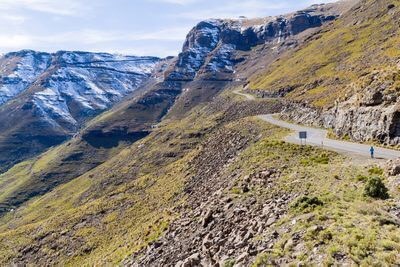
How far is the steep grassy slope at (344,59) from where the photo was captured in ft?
364

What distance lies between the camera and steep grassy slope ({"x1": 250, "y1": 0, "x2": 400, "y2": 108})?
4368 inches

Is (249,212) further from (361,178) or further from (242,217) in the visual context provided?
(361,178)

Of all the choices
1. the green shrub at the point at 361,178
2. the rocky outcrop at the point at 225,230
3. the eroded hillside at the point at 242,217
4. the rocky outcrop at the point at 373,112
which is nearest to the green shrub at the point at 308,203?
the eroded hillside at the point at 242,217

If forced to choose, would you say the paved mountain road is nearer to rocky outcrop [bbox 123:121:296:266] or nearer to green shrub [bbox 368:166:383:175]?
green shrub [bbox 368:166:383:175]

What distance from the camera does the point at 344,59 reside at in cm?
14650

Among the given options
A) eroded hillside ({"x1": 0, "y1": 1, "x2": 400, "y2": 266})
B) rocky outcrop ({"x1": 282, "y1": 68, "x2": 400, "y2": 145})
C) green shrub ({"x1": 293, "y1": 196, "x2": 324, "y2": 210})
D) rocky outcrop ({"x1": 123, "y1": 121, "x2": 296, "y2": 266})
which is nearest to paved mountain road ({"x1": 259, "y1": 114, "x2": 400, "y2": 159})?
rocky outcrop ({"x1": 282, "y1": 68, "x2": 400, "y2": 145})

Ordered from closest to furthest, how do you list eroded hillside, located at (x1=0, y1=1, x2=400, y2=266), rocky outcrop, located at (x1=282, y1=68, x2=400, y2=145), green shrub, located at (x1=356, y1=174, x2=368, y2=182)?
eroded hillside, located at (x1=0, y1=1, x2=400, y2=266) → green shrub, located at (x1=356, y1=174, x2=368, y2=182) → rocky outcrop, located at (x1=282, y1=68, x2=400, y2=145)

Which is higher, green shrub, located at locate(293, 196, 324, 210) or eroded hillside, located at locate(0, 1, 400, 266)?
green shrub, located at locate(293, 196, 324, 210)

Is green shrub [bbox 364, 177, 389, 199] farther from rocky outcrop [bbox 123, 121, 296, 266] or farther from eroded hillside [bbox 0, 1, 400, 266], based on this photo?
rocky outcrop [bbox 123, 121, 296, 266]

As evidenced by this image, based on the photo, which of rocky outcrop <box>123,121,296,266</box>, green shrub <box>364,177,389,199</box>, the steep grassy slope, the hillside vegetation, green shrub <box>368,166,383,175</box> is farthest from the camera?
the steep grassy slope

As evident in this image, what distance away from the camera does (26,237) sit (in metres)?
89.6

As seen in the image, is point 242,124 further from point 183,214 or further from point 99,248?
point 183,214

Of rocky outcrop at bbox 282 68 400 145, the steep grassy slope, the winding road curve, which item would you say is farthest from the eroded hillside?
the steep grassy slope

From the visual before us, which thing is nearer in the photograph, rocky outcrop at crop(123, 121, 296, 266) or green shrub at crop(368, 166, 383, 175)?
rocky outcrop at crop(123, 121, 296, 266)
